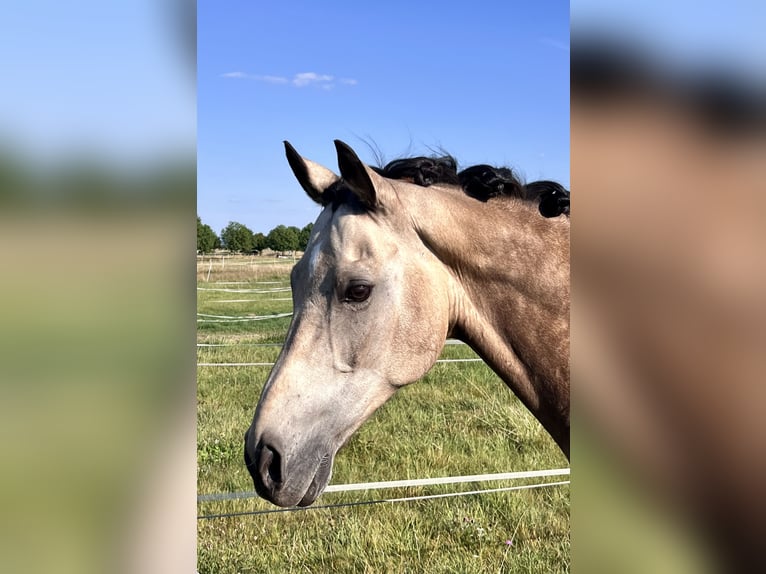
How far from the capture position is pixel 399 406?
5.10 meters

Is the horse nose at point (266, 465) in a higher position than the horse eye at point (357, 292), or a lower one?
lower

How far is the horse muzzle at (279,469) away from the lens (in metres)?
1.59

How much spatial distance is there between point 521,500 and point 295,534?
1289 mm

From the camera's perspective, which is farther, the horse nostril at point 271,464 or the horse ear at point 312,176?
the horse ear at point 312,176

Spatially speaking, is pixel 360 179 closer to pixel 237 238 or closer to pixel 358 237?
pixel 358 237

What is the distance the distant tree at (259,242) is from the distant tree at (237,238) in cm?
25

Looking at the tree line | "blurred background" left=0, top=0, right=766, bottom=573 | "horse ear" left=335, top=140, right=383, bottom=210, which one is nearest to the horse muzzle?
"horse ear" left=335, top=140, right=383, bottom=210

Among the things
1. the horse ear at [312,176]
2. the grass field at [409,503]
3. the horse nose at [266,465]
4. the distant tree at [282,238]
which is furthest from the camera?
the distant tree at [282,238]
